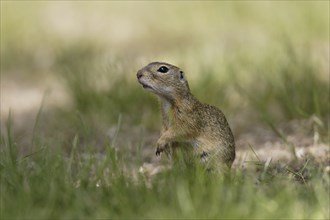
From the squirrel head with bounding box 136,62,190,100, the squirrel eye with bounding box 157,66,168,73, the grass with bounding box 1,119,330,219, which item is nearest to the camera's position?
the grass with bounding box 1,119,330,219

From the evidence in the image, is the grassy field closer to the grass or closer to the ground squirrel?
the grass

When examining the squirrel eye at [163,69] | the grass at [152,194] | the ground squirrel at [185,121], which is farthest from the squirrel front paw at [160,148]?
the squirrel eye at [163,69]

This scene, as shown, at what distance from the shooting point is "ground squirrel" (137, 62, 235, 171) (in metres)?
5.09

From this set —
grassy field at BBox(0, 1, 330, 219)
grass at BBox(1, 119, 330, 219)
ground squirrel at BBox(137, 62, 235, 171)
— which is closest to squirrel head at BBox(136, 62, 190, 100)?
ground squirrel at BBox(137, 62, 235, 171)

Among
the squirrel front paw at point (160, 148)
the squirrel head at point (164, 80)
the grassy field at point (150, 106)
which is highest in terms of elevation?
the squirrel head at point (164, 80)

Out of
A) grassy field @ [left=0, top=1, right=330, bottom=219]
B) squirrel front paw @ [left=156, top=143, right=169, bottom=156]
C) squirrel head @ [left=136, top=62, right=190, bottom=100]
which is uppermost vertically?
squirrel head @ [left=136, top=62, right=190, bottom=100]

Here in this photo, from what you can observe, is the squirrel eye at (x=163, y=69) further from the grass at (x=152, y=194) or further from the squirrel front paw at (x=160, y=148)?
the grass at (x=152, y=194)

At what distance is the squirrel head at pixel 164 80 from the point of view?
5199 millimetres

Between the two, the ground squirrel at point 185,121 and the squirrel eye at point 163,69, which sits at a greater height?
the squirrel eye at point 163,69

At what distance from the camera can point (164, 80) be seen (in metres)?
5.29

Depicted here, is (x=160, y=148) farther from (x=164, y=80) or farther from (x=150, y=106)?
(x=150, y=106)

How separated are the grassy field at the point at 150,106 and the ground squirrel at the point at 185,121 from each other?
132mm

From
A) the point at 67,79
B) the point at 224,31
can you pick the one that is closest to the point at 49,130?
the point at 67,79

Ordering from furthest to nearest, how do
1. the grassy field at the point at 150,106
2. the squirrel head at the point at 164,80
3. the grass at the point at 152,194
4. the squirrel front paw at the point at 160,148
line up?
1. the squirrel head at the point at 164,80
2. the squirrel front paw at the point at 160,148
3. the grassy field at the point at 150,106
4. the grass at the point at 152,194
